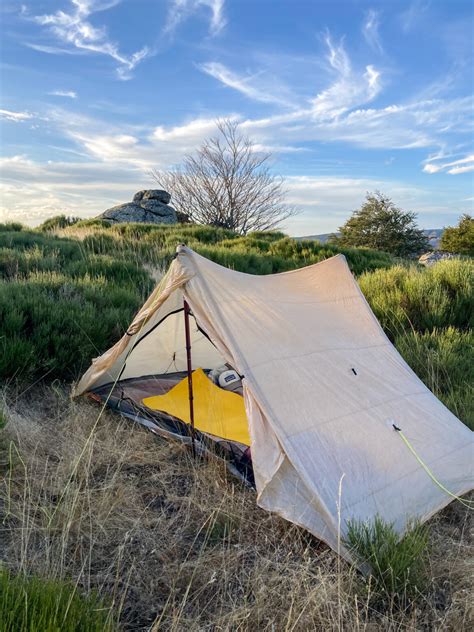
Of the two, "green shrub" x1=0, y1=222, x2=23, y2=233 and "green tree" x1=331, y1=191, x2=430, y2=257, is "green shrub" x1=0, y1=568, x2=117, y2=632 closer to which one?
"green shrub" x1=0, y1=222, x2=23, y2=233

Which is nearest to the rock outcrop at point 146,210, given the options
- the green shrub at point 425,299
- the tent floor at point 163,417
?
the green shrub at point 425,299

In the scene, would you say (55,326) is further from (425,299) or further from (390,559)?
(425,299)

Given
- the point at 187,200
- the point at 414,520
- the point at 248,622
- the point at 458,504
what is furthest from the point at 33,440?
the point at 187,200

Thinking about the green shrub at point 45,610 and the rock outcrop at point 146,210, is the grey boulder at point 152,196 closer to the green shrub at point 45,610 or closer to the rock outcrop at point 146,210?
the rock outcrop at point 146,210

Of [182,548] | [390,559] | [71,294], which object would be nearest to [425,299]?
[71,294]

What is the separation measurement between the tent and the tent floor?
0.04 feet

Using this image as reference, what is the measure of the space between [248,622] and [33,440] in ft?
6.85

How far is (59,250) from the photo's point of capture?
28.6 feet

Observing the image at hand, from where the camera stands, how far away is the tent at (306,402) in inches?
107

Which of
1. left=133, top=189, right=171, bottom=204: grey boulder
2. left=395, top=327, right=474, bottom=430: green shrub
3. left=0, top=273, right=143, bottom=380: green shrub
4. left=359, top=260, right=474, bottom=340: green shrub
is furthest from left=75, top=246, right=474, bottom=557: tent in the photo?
left=133, top=189, right=171, bottom=204: grey boulder

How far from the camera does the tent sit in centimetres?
271

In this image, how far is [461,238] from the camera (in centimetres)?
2841

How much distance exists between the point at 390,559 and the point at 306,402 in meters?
1.03

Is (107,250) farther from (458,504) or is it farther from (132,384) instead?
(458,504)
